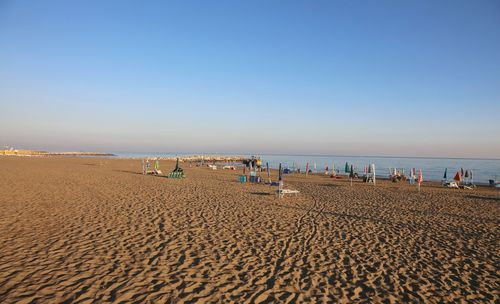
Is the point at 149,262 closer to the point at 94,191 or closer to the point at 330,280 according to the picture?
the point at 330,280

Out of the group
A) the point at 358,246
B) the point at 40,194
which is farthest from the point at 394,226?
the point at 40,194

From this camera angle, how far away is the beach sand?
16.8 ft

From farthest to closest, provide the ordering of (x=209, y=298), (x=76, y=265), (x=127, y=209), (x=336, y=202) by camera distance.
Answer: (x=336, y=202)
(x=127, y=209)
(x=76, y=265)
(x=209, y=298)

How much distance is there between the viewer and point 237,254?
6.94 meters

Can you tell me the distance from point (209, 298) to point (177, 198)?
34.0 ft

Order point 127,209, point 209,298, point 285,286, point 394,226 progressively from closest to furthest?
point 209,298, point 285,286, point 394,226, point 127,209

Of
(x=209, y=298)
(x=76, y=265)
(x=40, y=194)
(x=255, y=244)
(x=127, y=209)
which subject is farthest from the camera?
(x=40, y=194)

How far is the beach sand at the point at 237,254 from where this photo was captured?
5.13 metres

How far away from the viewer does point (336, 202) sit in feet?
49.8

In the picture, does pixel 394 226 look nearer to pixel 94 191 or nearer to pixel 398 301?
pixel 398 301

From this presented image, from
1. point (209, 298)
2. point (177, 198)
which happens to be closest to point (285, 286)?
point (209, 298)

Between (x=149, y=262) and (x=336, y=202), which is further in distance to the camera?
(x=336, y=202)

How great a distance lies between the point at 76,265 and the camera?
5973 mm

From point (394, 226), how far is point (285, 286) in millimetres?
6735
